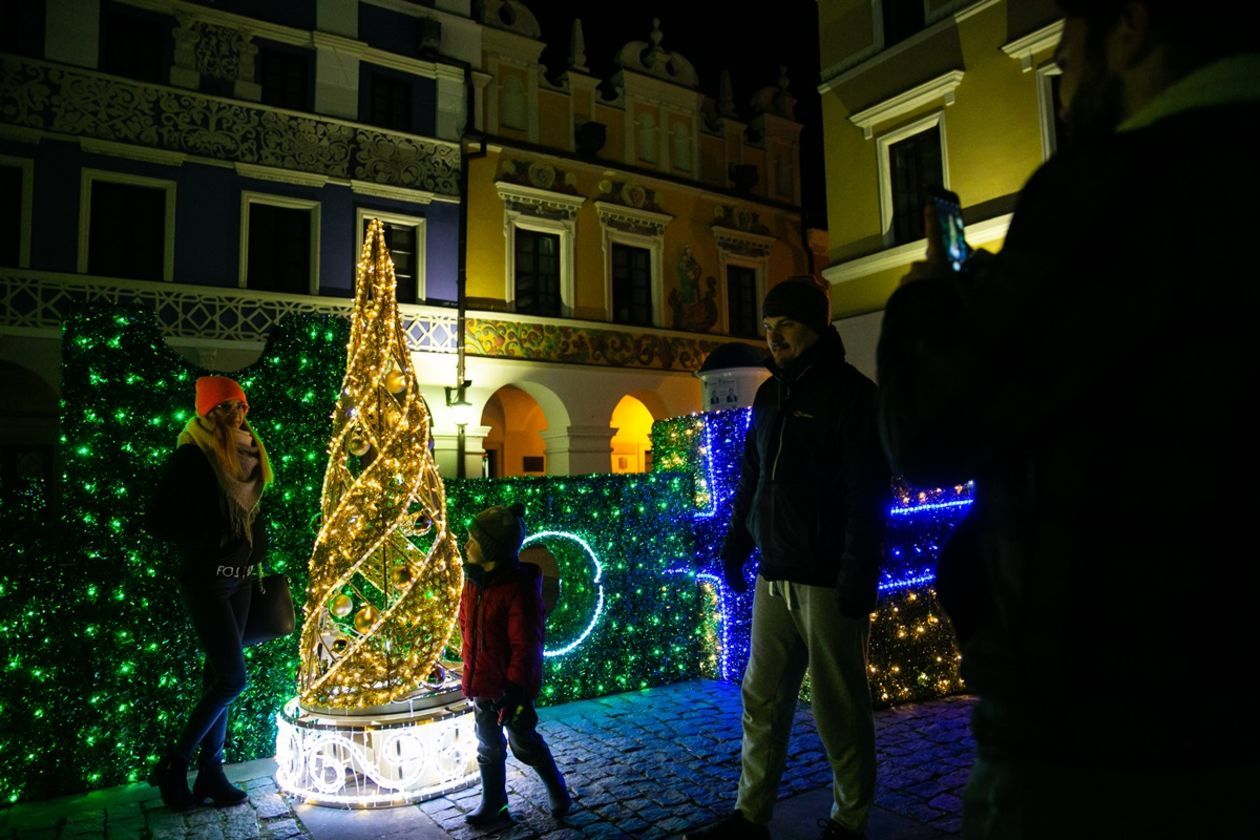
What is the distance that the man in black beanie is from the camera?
321cm

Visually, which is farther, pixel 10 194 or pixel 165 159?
pixel 165 159

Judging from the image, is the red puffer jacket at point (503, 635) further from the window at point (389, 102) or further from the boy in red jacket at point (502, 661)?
the window at point (389, 102)

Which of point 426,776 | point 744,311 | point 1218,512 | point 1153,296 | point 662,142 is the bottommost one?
point 426,776

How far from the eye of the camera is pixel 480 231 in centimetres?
1709

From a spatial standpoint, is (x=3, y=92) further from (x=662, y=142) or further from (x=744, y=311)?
(x=744, y=311)

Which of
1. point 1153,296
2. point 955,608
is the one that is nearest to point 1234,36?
point 1153,296

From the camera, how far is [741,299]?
21391 millimetres

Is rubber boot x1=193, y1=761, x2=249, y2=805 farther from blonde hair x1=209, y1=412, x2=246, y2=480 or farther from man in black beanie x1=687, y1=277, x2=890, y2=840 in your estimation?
man in black beanie x1=687, y1=277, x2=890, y2=840

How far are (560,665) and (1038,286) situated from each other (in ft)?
18.2

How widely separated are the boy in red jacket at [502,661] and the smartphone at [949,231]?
305 centimetres

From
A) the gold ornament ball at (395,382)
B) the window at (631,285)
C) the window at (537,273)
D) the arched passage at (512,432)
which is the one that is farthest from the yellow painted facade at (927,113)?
the arched passage at (512,432)

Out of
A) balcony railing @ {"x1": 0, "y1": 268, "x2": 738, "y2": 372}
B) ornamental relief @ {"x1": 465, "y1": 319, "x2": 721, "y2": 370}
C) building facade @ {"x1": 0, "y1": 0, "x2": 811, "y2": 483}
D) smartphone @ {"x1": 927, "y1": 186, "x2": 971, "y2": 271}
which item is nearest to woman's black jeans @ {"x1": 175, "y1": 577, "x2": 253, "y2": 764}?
smartphone @ {"x1": 927, "y1": 186, "x2": 971, "y2": 271}

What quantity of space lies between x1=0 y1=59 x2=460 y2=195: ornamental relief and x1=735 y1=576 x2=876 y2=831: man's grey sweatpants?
14205mm

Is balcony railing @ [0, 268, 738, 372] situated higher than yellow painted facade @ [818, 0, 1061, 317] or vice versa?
yellow painted facade @ [818, 0, 1061, 317]
